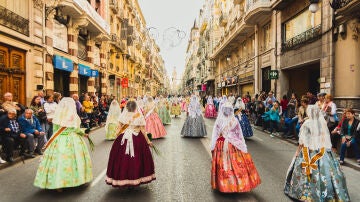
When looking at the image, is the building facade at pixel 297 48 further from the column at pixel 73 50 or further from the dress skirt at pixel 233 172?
the column at pixel 73 50

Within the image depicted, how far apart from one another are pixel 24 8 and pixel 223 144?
41.6ft

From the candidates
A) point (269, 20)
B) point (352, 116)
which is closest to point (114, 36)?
point (269, 20)

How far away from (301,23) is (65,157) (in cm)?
1579

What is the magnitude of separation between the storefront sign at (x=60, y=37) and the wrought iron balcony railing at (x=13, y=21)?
3.73 meters

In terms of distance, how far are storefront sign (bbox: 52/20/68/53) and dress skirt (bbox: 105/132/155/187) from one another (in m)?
14.4

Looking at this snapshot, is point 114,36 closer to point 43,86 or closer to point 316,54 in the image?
point 43,86

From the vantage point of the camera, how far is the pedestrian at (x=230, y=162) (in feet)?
17.3

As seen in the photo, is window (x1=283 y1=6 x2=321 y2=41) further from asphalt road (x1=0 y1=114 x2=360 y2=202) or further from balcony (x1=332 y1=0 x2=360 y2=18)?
asphalt road (x1=0 y1=114 x2=360 y2=202)

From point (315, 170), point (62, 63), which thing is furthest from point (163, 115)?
point (315, 170)

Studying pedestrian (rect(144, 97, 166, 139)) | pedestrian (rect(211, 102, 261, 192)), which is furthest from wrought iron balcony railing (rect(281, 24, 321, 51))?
pedestrian (rect(211, 102, 261, 192))

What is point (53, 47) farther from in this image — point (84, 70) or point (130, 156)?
Result: point (130, 156)

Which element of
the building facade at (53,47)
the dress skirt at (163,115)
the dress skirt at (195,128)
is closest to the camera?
the dress skirt at (195,128)

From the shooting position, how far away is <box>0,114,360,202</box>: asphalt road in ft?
17.0

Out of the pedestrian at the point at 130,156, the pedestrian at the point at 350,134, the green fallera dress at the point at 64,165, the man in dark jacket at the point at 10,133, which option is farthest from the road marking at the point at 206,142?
the man in dark jacket at the point at 10,133
